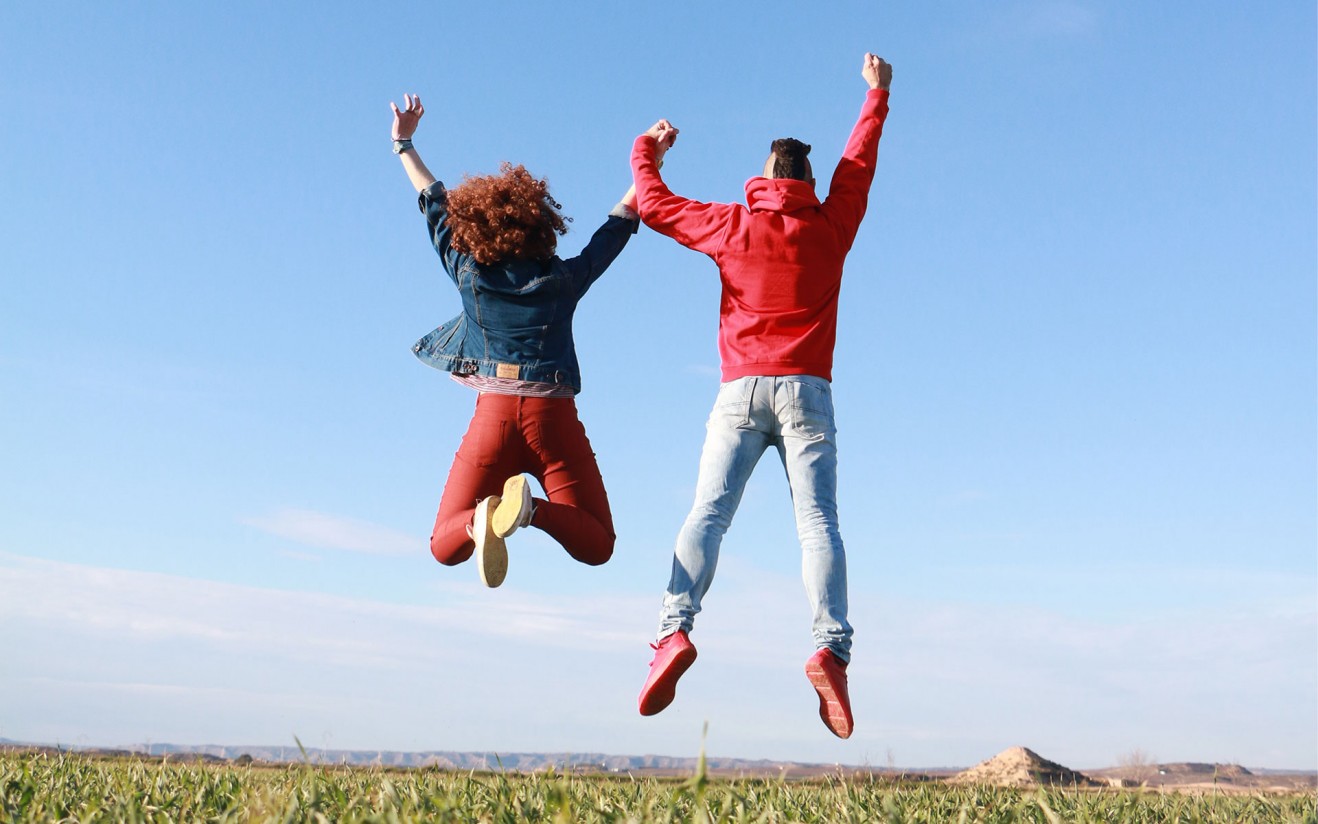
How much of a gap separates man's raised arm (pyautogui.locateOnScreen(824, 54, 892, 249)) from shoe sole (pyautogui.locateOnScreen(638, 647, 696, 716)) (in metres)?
2.57

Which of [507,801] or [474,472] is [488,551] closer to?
[474,472]

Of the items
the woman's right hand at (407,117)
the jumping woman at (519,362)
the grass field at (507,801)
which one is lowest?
the grass field at (507,801)

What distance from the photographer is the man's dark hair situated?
21.9 ft

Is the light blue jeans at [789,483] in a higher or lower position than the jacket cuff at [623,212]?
lower

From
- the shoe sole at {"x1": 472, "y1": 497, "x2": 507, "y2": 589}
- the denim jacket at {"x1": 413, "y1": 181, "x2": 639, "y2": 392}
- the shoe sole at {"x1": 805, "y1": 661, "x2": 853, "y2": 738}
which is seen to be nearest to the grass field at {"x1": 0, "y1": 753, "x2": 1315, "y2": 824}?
the shoe sole at {"x1": 805, "y1": 661, "x2": 853, "y2": 738}

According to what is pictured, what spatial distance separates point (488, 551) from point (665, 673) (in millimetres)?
1305

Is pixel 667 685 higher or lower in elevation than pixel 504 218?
lower

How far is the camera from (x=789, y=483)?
20.6 ft

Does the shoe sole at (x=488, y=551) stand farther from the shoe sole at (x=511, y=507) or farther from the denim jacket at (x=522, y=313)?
the denim jacket at (x=522, y=313)

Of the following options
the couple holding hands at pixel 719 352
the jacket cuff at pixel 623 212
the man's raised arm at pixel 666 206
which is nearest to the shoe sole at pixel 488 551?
the couple holding hands at pixel 719 352

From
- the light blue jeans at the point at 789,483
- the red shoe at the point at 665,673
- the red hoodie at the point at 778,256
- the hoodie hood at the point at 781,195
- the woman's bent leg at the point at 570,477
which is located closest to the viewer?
the red shoe at the point at 665,673

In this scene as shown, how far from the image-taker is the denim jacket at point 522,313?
7043 mm

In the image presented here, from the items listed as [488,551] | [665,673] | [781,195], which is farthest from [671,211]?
[665,673]

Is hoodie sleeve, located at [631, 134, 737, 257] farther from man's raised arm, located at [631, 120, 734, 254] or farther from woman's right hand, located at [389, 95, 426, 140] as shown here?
woman's right hand, located at [389, 95, 426, 140]
